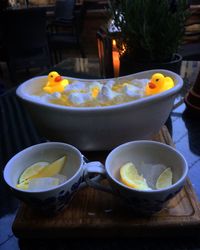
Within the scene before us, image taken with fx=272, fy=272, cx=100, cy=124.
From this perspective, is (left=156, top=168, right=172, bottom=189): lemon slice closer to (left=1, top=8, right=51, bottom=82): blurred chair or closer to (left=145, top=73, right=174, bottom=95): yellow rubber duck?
(left=145, top=73, right=174, bottom=95): yellow rubber duck

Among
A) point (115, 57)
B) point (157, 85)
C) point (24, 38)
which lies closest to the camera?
point (157, 85)

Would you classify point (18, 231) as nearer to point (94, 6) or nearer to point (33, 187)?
point (33, 187)

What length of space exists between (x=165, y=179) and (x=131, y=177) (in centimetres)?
5

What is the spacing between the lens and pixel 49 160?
0.45 metres

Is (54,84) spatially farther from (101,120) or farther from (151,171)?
(151,171)

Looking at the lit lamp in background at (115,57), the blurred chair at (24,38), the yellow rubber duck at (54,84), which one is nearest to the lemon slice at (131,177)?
the yellow rubber duck at (54,84)

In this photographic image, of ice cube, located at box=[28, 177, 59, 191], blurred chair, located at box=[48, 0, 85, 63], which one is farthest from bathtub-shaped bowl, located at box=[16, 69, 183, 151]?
blurred chair, located at box=[48, 0, 85, 63]

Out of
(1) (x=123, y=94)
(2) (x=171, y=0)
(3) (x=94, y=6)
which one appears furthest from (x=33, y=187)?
(3) (x=94, y=6)

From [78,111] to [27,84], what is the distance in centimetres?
16

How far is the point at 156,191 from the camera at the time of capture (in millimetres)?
342

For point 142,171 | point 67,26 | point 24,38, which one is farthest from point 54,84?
point 67,26

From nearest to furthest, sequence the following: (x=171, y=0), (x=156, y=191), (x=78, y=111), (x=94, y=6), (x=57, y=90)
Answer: (x=156, y=191)
(x=78, y=111)
(x=57, y=90)
(x=171, y=0)
(x=94, y=6)

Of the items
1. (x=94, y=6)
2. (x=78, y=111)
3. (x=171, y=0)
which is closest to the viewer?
(x=78, y=111)

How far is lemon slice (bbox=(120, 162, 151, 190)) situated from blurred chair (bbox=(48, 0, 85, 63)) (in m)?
2.96
